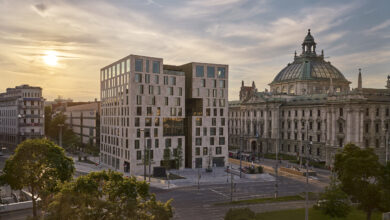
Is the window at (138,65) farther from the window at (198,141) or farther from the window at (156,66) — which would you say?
the window at (198,141)

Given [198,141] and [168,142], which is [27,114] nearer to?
[168,142]

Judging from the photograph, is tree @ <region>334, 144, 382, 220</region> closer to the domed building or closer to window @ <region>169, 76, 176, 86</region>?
window @ <region>169, 76, 176, 86</region>

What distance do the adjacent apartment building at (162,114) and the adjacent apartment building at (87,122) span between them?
25.2m

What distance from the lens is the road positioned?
49.1m

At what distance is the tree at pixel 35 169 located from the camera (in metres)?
37.3

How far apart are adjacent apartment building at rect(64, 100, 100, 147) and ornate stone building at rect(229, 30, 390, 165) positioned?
195ft

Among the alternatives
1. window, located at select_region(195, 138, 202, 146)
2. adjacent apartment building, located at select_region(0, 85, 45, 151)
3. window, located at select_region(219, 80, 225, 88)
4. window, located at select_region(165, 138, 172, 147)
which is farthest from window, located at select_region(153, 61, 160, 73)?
adjacent apartment building, located at select_region(0, 85, 45, 151)

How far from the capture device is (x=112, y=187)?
27.6 meters

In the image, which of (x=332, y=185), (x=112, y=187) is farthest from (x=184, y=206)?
(x=112, y=187)

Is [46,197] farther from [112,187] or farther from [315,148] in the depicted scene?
[315,148]

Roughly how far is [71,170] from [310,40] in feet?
431

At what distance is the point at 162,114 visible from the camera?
286 feet

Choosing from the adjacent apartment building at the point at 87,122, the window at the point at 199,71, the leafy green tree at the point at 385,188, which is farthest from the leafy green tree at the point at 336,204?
the adjacent apartment building at the point at 87,122

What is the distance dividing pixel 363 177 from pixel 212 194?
2780 centimetres
